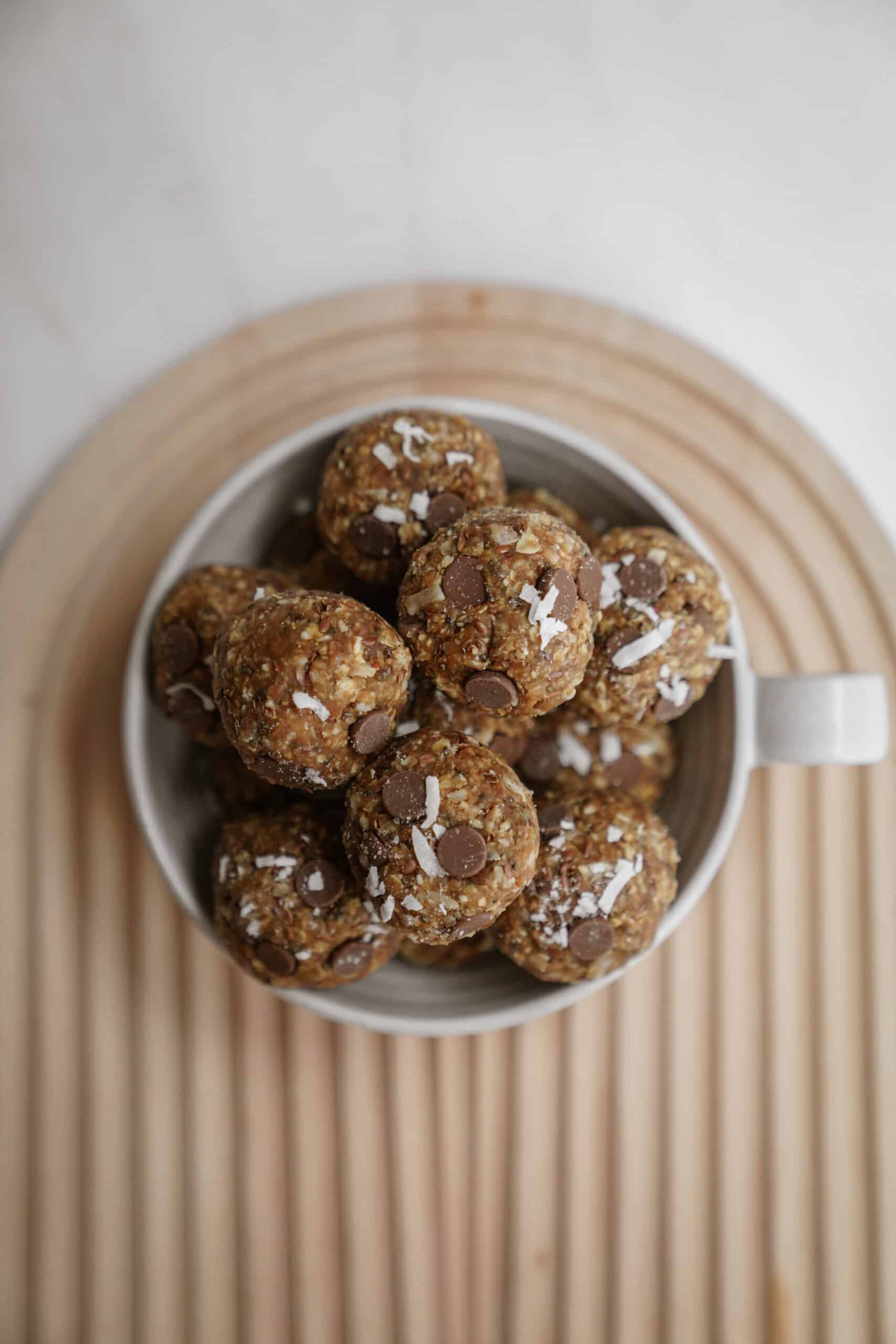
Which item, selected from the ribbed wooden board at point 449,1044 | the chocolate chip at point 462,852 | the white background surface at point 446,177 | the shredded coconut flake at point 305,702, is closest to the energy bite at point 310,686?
the shredded coconut flake at point 305,702

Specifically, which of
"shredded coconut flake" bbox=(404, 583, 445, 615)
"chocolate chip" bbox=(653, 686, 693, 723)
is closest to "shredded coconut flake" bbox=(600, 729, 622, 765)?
"chocolate chip" bbox=(653, 686, 693, 723)

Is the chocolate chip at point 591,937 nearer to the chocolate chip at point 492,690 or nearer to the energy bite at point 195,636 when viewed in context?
the chocolate chip at point 492,690

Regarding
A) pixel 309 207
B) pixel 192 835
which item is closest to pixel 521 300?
pixel 309 207

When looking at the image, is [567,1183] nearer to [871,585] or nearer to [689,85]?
[871,585]

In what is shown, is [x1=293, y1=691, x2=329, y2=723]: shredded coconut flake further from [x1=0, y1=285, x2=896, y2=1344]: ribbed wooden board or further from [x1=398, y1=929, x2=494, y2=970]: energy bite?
[x1=0, y1=285, x2=896, y2=1344]: ribbed wooden board

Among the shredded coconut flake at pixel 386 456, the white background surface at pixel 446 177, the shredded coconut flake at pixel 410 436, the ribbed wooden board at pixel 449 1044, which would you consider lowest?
the ribbed wooden board at pixel 449 1044
